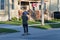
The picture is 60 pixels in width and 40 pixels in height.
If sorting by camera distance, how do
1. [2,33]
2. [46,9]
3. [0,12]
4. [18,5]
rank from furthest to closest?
1. [46,9]
2. [18,5]
3. [0,12]
4. [2,33]

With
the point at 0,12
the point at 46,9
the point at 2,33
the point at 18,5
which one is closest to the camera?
the point at 2,33

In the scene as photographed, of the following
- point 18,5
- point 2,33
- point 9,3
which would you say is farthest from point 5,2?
point 2,33

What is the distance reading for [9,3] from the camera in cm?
3341

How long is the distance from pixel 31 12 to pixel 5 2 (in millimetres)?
5387

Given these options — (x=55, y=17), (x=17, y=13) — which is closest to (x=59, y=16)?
(x=55, y=17)

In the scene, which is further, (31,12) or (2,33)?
(31,12)

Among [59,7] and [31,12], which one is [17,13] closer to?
[31,12]

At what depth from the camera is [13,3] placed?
34469 mm

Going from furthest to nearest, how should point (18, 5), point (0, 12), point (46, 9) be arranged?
1. point (46, 9)
2. point (18, 5)
3. point (0, 12)

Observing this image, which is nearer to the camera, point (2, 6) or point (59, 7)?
point (2, 6)

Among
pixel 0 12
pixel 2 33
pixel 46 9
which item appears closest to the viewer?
pixel 2 33

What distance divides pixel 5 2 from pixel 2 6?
599mm

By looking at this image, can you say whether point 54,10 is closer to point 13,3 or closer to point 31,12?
point 31,12

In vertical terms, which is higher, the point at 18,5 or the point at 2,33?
the point at 18,5
